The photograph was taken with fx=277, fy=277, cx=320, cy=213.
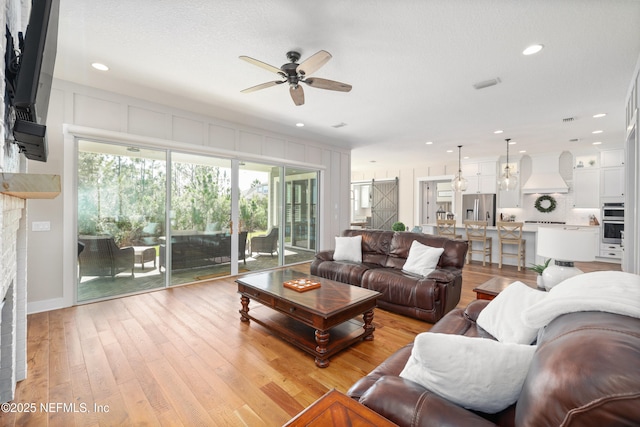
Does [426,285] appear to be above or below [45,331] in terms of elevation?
above

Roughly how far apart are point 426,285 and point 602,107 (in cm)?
400

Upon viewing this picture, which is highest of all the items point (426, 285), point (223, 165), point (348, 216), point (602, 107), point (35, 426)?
point (602, 107)

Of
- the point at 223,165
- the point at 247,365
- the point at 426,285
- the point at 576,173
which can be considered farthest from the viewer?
the point at 576,173

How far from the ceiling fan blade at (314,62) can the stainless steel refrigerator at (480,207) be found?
24.2 ft

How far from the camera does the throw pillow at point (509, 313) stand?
147 centimetres

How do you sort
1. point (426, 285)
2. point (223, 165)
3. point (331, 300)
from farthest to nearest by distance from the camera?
1. point (223, 165)
2. point (426, 285)
3. point (331, 300)

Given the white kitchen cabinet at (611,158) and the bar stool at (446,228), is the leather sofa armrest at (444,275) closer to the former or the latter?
the bar stool at (446,228)

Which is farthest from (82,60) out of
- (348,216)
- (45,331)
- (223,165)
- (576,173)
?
(576,173)

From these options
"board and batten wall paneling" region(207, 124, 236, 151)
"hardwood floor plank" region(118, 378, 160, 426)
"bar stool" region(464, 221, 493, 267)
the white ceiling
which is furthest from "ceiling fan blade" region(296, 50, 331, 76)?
"bar stool" region(464, 221, 493, 267)

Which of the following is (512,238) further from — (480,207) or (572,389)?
(572,389)

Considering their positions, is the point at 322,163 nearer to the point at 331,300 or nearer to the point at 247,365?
the point at 331,300

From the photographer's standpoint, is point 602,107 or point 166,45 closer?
point 166,45

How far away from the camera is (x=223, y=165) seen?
4.98m

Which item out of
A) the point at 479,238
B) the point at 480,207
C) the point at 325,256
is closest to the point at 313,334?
the point at 325,256
